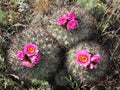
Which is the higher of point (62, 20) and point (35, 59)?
point (62, 20)

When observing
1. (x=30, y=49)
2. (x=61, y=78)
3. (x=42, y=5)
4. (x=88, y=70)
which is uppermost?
(x=42, y=5)

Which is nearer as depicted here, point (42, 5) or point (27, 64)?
point (27, 64)

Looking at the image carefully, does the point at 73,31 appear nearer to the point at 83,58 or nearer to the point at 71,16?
the point at 71,16

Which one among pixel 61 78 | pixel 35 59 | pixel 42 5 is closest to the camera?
pixel 35 59

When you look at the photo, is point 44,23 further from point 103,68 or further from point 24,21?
point 103,68

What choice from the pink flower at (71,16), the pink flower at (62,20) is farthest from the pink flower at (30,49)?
the pink flower at (71,16)

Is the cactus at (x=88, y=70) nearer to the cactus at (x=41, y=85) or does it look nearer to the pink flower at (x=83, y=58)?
the pink flower at (x=83, y=58)

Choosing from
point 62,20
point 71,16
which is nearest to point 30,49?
point 62,20

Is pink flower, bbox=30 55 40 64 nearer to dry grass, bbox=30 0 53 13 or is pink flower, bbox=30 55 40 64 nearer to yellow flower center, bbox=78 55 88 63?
yellow flower center, bbox=78 55 88 63

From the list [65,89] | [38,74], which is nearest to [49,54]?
[38,74]
